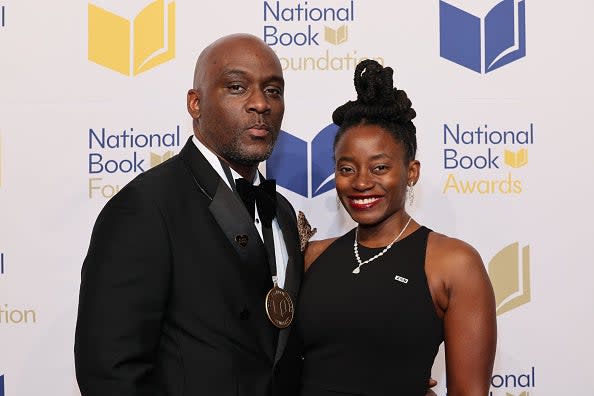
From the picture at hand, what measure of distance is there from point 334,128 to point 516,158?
679mm

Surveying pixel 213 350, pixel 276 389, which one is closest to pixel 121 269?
pixel 213 350

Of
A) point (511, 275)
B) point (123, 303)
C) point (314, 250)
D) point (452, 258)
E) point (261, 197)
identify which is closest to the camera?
point (123, 303)

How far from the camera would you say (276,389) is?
183 cm

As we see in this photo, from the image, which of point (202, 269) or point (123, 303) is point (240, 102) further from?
point (123, 303)

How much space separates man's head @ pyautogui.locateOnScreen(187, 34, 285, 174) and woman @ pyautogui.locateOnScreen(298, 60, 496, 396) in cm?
22

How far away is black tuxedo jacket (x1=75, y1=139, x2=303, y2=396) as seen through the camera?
64.6 inches

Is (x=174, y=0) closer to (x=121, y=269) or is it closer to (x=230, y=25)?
(x=230, y=25)

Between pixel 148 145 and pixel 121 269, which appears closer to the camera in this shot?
pixel 121 269

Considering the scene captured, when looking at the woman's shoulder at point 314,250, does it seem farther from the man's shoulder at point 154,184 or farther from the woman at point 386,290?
the man's shoulder at point 154,184

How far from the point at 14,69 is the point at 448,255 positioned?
5.74ft

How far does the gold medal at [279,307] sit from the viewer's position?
1819 millimetres

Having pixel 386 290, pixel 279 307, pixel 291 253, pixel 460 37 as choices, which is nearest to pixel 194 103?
pixel 291 253

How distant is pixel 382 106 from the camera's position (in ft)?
6.43

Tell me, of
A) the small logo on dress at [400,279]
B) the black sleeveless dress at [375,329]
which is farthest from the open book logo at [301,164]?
the small logo on dress at [400,279]
